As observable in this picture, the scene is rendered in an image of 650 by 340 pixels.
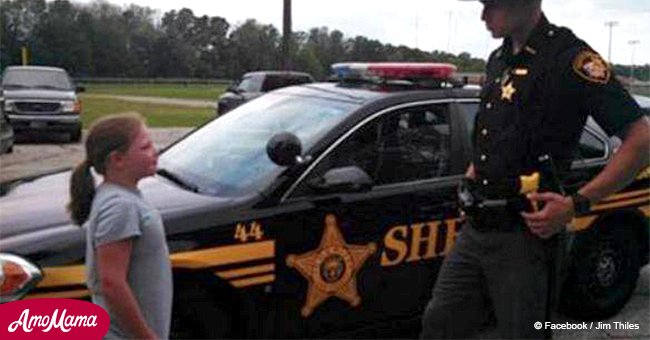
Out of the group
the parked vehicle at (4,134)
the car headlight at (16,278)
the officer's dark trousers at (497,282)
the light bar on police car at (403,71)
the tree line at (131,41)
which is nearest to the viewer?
the officer's dark trousers at (497,282)

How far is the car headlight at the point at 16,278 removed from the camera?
10.1 ft

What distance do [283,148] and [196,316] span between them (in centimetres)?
83

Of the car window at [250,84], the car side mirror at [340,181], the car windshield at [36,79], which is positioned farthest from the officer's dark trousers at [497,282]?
the car window at [250,84]

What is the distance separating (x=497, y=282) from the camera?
2861mm

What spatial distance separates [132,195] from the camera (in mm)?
2510

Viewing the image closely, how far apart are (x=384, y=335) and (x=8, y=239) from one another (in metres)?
1.87

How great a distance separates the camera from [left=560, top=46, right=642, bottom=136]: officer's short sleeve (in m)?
2.63

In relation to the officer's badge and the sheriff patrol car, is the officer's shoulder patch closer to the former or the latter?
the officer's badge

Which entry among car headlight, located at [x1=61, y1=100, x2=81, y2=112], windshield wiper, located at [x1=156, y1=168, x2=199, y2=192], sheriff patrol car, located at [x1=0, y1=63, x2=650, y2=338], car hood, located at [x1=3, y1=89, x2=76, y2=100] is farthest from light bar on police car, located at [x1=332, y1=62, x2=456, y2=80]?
car hood, located at [x1=3, y1=89, x2=76, y2=100]

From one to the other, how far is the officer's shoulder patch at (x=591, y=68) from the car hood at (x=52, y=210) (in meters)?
1.62

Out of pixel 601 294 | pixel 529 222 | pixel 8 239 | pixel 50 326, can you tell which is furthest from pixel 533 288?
pixel 601 294

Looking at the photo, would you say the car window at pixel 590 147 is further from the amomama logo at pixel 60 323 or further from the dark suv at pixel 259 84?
the dark suv at pixel 259 84

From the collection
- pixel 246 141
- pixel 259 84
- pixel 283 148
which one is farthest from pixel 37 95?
pixel 283 148

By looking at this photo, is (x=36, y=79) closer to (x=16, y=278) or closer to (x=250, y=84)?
(x=250, y=84)
